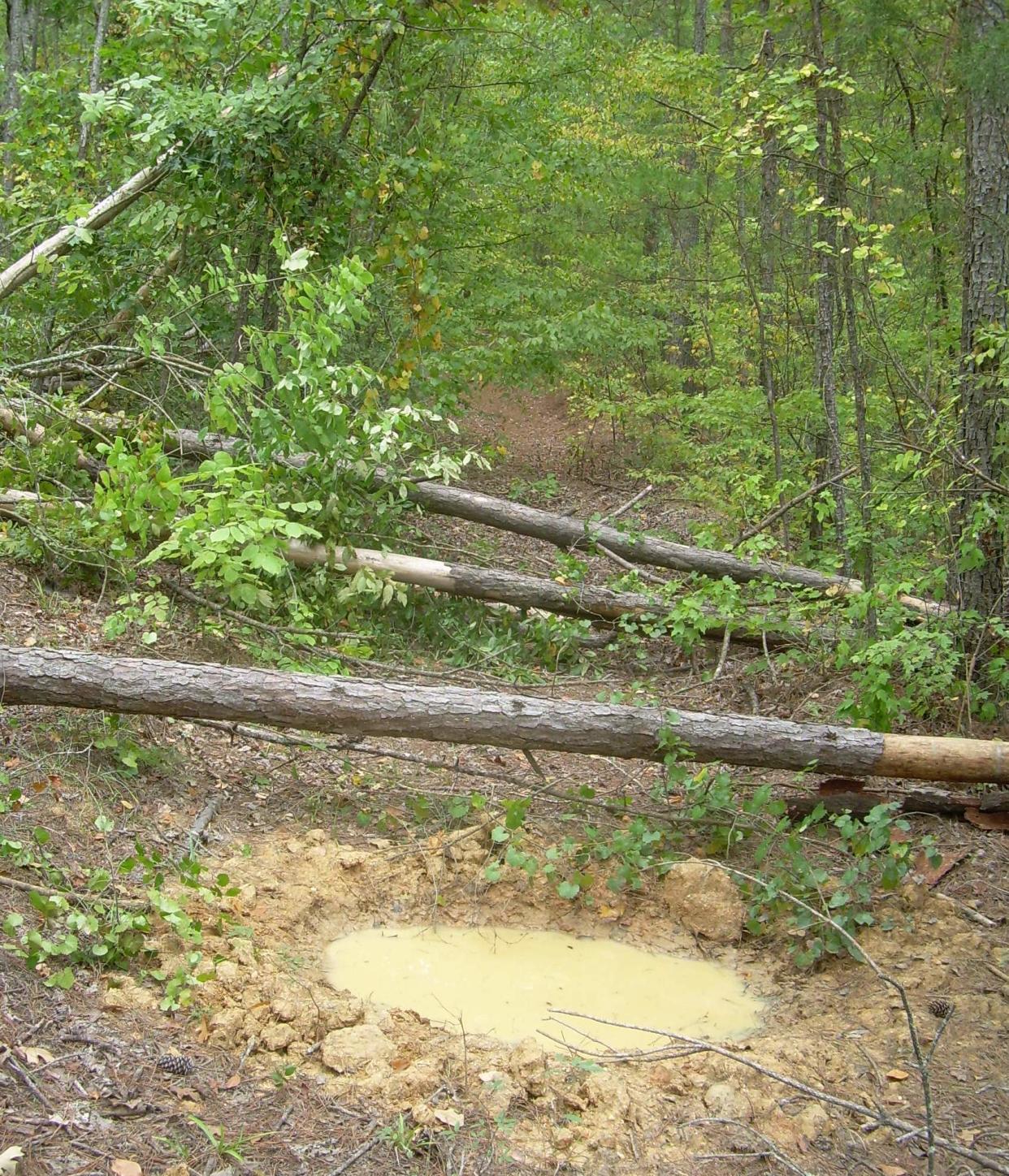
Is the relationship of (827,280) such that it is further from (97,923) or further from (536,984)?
(97,923)

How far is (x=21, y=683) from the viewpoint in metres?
4.66

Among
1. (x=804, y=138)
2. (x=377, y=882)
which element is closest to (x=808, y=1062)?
(x=377, y=882)

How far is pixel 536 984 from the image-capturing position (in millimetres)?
4328

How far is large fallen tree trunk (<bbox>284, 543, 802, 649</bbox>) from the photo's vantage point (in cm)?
718

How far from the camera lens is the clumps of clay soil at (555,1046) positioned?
3.31 meters

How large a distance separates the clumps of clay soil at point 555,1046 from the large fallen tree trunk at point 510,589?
2.52 m

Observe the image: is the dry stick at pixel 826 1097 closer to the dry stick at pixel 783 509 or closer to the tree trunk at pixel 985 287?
the tree trunk at pixel 985 287

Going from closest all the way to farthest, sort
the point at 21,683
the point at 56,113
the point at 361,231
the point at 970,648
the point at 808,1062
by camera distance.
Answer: the point at 808,1062
the point at 21,683
the point at 970,648
the point at 361,231
the point at 56,113

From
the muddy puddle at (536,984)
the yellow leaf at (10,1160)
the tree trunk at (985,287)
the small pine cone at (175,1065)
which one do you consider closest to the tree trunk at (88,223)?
the tree trunk at (985,287)

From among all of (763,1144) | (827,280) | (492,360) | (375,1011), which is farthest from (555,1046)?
(492,360)

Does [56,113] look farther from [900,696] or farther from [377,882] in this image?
[900,696]

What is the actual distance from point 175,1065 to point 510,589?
468 cm

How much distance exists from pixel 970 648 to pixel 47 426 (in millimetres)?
6103

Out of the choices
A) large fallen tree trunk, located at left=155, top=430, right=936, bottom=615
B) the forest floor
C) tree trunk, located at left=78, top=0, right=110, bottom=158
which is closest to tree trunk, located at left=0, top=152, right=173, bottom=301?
tree trunk, located at left=78, top=0, right=110, bottom=158
